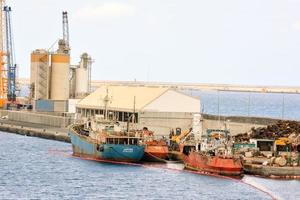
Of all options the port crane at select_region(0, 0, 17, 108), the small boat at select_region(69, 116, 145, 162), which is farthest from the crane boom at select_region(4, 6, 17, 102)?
the small boat at select_region(69, 116, 145, 162)

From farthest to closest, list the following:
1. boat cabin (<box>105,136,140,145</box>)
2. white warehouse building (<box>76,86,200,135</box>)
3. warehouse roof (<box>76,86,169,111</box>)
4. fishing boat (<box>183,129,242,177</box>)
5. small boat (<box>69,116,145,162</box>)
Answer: warehouse roof (<box>76,86,169,111</box>) → white warehouse building (<box>76,86,200,135</box>) → boat cabin (<box>105,136,140,145</box>) → small boat (<box>69,116,145,162</box>) → fishing boat (<box>183,129,242,177</box>)

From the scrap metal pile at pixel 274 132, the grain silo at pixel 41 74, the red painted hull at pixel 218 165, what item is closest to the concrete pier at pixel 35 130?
the grain silo at pixel 41 74

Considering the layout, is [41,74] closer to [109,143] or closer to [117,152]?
[109,143]

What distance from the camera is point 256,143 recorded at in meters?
84.0

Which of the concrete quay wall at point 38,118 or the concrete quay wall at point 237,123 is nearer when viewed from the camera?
the concrete quay wall at point 237,123

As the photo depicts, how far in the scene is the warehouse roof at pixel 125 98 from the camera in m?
110

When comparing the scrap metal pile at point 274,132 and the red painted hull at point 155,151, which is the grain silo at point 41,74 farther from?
the red painted hull at point 155,151

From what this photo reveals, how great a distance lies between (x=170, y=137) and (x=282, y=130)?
12.3m

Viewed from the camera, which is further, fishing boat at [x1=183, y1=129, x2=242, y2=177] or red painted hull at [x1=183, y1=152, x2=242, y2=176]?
fishing boat at [x1=183, y1=129, x2=242, y2=177]

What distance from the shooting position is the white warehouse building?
4220 inches

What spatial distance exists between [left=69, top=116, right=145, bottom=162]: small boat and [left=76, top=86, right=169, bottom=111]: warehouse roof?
14674mm

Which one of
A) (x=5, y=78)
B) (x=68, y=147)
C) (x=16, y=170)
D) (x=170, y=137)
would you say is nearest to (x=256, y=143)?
(x=170, y=137)

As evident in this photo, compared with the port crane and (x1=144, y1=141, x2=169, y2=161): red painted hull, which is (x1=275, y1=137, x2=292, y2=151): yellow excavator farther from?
the port crane

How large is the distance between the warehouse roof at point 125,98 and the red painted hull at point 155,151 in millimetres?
20200
